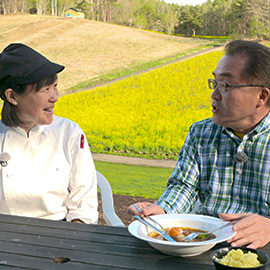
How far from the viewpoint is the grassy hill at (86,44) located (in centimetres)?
3091

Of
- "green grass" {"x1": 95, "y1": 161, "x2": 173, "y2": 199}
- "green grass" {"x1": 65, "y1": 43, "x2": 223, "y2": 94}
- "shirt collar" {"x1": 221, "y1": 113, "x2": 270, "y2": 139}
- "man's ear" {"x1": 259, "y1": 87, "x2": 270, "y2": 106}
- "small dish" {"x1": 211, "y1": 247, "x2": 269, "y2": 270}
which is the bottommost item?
"green grass" {"x1": 65, "y1": 43, "x2": 223, "y2": 94}

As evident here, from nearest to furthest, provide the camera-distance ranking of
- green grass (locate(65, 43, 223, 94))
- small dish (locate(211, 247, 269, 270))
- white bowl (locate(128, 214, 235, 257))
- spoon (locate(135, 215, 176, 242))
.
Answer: small dish (locate(211, 247, 269, 270))
white bowl (locate(128, 214, 235, 257))
spoon (locate(135, 215, 176, 242))
green grass (locate(65, 43, 223, 94))

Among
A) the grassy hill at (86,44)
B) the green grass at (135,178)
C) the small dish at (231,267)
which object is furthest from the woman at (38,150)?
the grassy hill at (86,44)

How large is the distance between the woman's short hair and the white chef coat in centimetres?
4

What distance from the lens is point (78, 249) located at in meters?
1.87

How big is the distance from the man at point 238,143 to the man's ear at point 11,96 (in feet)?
3.35

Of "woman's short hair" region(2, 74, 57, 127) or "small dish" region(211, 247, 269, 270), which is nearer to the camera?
"small dish" region(211, 247, 269, 270)

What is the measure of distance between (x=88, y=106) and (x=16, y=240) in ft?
52.6

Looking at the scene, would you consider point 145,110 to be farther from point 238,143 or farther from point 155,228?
point 155,228

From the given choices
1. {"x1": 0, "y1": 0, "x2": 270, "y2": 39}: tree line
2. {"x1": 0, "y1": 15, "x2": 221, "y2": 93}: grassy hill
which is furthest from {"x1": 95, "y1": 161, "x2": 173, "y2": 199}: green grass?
{"x1": 0, "y1": 0, "x2": 270, "y2": 39}: tree line

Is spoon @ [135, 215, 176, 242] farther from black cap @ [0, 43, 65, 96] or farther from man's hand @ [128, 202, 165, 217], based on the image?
black cap @ [0, 43, 65, 96]

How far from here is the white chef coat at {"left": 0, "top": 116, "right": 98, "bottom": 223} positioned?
8.68 feet

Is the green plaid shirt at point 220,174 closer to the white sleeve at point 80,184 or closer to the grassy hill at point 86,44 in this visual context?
the white sleeve at point 80,184

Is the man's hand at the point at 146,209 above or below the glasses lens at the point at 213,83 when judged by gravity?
below
